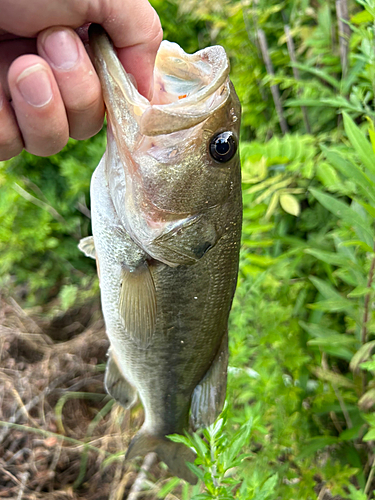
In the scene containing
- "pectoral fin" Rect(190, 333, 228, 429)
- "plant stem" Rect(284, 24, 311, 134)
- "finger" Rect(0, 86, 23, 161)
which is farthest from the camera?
"plant stem" Rect(284, 24, 311, 134)

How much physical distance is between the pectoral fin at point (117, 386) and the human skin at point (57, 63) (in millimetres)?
882

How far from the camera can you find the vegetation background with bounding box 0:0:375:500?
1.51 metres

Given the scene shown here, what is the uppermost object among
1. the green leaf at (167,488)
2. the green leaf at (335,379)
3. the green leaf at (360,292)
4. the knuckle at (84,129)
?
the knuckle at (84,129)

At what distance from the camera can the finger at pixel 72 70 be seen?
960 mm

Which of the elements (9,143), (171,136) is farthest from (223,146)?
(9,143)

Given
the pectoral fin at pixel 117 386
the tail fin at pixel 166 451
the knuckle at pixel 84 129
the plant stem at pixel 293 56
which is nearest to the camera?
the knuckle at pixel 84 129

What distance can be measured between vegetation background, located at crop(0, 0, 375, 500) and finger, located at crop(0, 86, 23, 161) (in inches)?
33.8

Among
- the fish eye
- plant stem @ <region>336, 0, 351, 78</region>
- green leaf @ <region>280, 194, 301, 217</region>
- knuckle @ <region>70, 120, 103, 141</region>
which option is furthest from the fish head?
plant stem @ <region>336, 0, 351, 78</region>

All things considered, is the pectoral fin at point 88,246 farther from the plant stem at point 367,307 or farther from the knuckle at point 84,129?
the plant stem at point 367,307

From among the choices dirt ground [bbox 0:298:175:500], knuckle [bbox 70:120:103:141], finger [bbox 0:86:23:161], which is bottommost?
dirt ground [bbox 0:298:175:500]

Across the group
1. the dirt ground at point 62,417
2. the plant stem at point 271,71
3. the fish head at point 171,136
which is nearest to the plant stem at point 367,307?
the fish head at point 171,136

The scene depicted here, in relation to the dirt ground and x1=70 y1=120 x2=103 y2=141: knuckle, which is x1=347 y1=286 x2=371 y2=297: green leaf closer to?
x1=70 y1=120 x2=103 y2=141: knuckle

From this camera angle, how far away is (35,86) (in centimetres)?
95

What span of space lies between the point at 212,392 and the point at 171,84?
98 centimetres
